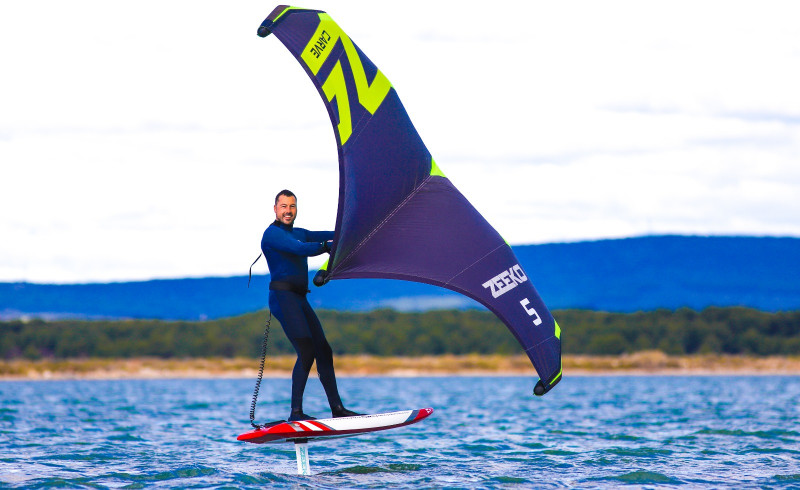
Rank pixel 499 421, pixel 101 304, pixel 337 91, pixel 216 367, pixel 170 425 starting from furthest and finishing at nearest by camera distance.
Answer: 1. pixel 101 304
2. pixel 216 367
3. pixel 499 421
4. pixel 170 425
5. pixel 337 91

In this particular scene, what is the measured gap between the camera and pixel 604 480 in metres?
14.2

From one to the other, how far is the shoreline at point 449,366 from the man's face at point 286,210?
66258 millimetres

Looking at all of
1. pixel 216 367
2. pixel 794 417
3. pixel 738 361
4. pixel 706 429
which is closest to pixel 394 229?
pixel 706 429

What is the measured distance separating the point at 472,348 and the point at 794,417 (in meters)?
59.9

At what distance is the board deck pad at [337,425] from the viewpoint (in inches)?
514

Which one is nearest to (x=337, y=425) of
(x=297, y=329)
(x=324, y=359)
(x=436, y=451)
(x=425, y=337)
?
(x=324, y=359)

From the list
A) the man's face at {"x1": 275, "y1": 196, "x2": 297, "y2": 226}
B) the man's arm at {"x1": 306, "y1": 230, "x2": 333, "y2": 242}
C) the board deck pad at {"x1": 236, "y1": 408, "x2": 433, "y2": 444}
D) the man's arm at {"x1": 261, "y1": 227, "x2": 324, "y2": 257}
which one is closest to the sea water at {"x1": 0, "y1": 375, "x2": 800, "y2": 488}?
the board deck pad at {"x1": 236, "y1": 408, "x2": 433, "y2": 444}

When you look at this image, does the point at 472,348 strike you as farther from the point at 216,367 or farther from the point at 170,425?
the point at 170,425

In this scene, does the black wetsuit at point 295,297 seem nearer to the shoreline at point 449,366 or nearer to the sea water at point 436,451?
the sea water at point 436,451

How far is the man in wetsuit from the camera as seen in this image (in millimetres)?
13164

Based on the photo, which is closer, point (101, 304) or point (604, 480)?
point (604, 480)

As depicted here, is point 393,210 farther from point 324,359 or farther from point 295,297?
point 324,359

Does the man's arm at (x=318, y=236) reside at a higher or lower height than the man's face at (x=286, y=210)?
lower

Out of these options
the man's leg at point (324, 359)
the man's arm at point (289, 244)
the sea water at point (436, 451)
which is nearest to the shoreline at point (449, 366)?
the sea water at point (436, 451)
